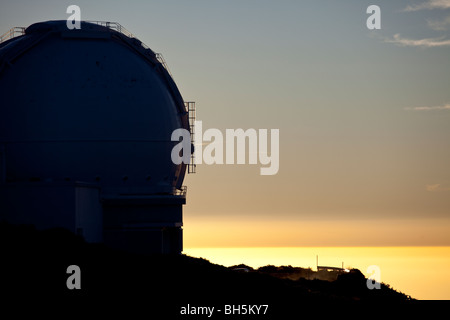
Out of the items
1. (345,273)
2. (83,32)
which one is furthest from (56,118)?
(345,273)

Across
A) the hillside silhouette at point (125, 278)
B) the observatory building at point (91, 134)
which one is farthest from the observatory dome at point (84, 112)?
the hillside silhouette at point (125, 278)

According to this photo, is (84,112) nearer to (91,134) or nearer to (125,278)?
(91,134)

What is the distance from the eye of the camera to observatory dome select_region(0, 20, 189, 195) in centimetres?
4066

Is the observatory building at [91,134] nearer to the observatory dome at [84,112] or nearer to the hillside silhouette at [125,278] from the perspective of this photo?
the observatory dome at [84,112]

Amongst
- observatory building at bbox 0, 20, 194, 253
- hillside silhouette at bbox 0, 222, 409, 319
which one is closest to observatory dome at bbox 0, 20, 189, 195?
observatory building at bbox 0, 20, 194, 253

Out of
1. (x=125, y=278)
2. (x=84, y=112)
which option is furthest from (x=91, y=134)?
(x=125, y=278)

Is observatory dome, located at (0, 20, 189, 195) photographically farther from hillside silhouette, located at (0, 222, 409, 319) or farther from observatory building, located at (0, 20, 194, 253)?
hillside silhouette, located at (0, 222, 409, 319)

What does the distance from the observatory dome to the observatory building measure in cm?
4

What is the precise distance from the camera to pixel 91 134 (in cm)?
4075

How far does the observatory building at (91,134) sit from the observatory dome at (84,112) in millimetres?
43

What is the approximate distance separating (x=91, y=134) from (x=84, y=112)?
3.35 feet

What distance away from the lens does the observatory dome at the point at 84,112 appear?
4066 cm
